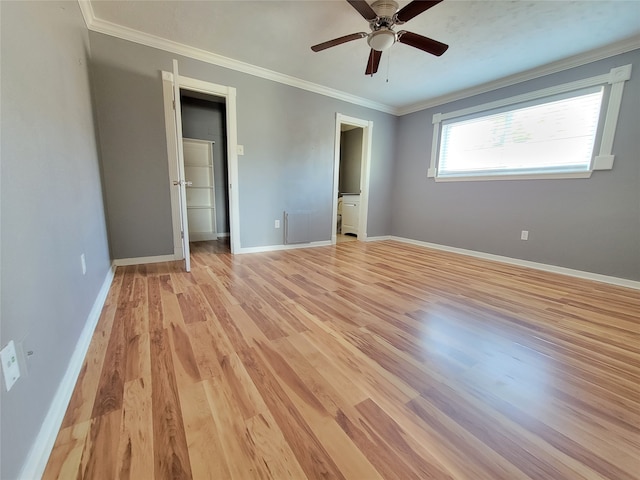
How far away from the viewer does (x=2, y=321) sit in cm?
65

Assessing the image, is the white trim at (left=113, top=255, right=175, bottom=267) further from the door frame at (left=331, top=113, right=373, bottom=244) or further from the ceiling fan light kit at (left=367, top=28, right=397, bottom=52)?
the ceiling fan light kit at (left=367, top=28, right=397, bottom=52)

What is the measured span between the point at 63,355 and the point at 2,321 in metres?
0.56

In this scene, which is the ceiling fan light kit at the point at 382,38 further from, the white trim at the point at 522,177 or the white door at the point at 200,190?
the white door at the point at 200,190

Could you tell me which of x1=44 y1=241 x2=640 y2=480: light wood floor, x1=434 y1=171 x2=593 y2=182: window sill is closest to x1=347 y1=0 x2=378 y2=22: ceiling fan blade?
x1=44 y1=241 x2=640 y2=480: light wood floor

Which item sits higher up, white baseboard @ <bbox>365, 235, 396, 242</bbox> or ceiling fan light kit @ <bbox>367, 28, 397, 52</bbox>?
ceiling fan light kit @ <bbox>367, 28, 397, 52</bbox>

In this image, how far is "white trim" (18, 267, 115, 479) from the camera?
0.71 m

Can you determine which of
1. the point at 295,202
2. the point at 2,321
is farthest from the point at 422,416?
the point at 295,202

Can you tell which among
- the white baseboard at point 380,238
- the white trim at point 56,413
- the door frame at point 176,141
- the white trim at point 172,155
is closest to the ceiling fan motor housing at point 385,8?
the door frame at point 176,141

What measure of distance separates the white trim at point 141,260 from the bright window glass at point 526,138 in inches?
168

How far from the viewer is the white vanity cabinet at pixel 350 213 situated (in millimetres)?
5125

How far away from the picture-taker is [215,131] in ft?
14.7

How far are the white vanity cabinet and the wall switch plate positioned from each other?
465 centimetres

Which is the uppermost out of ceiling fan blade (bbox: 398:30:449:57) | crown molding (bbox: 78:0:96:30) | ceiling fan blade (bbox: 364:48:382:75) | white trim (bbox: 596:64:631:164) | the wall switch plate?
crown molding (bbox: 78:0:96:30)

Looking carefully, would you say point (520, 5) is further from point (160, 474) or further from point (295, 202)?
point (160, 474)
